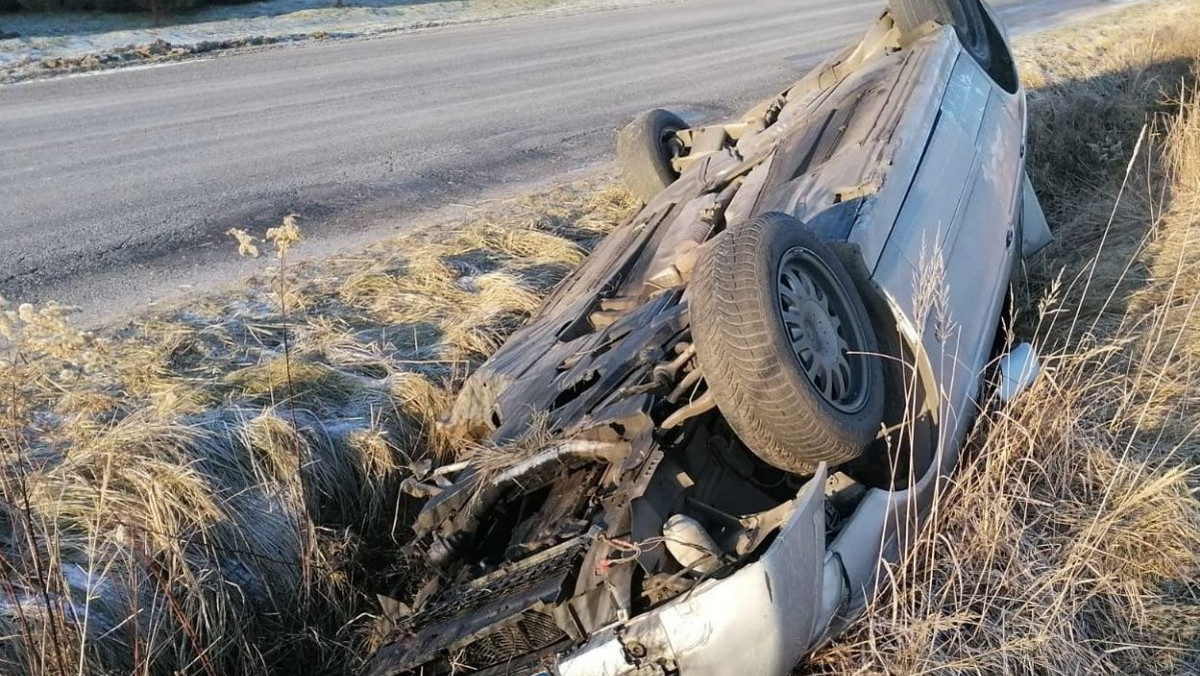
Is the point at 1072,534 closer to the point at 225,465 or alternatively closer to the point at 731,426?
the point at 731,426

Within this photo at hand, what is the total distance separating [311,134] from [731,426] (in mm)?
6701

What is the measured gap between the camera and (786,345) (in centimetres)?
275

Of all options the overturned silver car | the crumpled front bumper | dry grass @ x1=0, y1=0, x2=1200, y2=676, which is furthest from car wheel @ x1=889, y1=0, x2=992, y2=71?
the crumpled front bumper

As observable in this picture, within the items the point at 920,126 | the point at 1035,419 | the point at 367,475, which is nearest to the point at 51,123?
the point at 367,475

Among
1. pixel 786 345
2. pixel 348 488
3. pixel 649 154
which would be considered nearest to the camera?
pixel 786 345

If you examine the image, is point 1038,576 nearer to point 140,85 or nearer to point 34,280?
point 34,280

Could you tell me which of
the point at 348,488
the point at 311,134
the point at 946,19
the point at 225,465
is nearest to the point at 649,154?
the point at 946,19

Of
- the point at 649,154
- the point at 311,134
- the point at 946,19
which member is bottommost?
the point at 649,154

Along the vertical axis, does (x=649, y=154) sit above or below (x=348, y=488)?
above

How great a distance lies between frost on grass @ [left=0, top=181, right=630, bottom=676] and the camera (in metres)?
2.93

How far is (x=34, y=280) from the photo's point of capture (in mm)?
5422

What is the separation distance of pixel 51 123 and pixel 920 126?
7712 mm

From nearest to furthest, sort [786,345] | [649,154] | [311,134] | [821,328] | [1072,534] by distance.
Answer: [786,345], [821,328], [1072,534], [649,154], [311,134]

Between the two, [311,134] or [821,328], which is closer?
[821,328]
